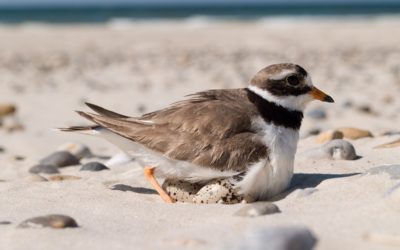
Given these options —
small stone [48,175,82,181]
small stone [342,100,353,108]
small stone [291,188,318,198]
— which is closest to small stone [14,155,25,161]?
small stone [48,175,82,181]

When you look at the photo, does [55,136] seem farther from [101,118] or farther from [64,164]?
[101,118]

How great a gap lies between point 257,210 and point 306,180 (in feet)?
3.65

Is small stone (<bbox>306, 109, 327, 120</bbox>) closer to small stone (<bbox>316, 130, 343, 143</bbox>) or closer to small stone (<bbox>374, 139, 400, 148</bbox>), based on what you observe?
small stone (<bbox>316, 130, 343, 143</bbox>)

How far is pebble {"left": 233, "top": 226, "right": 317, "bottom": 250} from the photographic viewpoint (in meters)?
3.29

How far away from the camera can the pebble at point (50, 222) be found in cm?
386

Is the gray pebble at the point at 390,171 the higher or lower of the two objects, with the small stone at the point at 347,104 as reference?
higher

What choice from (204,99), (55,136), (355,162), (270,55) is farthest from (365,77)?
(204,99)

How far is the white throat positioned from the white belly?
0.55ft

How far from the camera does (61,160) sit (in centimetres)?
645

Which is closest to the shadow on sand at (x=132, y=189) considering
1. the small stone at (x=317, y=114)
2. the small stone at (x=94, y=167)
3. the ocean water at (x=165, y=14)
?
the small stone at (x=94, y=167)

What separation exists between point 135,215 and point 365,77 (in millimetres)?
9686

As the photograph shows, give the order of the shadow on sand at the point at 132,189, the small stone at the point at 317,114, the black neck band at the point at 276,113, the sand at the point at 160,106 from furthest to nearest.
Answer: the small stone at the point at 317,114
the shadow on sand at the point at 132,189
the black neck band at the point at 276,113
the sand at the point at 160,106

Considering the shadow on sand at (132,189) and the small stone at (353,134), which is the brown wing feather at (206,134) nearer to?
the shadow on sand at (132,189)

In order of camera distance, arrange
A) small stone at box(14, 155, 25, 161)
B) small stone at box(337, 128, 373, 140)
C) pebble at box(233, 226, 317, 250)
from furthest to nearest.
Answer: small stone at box(14, 155, 25, 161), small stone at box(337, 128, 373, 140), pebble at box(233, 226, 317, 250)
